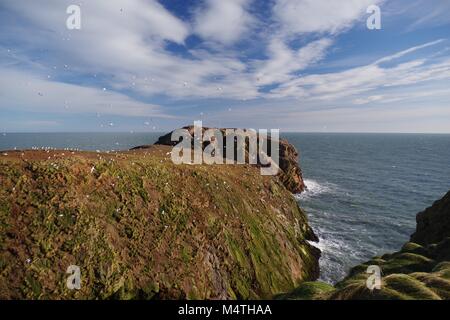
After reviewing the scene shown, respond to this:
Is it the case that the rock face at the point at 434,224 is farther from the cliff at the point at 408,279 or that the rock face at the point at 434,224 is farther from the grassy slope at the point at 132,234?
the grassy slope at the point at 132,234

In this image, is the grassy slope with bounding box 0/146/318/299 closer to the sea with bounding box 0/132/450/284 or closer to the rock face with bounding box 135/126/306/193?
the sea with bounding box 0/132/450/284

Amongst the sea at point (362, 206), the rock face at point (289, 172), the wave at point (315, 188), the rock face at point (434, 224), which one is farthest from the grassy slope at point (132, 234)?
the rock face at point (289, 172)

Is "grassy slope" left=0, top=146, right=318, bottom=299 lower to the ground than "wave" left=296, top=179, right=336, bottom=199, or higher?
higher

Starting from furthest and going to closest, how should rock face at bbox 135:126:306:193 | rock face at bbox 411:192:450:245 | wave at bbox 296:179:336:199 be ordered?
rock face at bbox 135:126:306:193, wave at bbox 296:179:336:199, rock face at bbox 411:192:450:245

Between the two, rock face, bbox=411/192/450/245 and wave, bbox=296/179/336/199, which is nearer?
rock face, bbox=411/192/450/245

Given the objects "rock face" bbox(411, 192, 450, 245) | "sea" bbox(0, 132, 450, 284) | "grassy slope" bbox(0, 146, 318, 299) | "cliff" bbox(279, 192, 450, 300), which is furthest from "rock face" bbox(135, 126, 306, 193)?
"cliff" bbox(279, 192, 450, 300)

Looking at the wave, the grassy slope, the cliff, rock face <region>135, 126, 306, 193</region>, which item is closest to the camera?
the cliff

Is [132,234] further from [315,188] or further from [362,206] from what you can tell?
[315,188]

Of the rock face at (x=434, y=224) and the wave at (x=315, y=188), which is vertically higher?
the rock face at (x=434, y=224)
